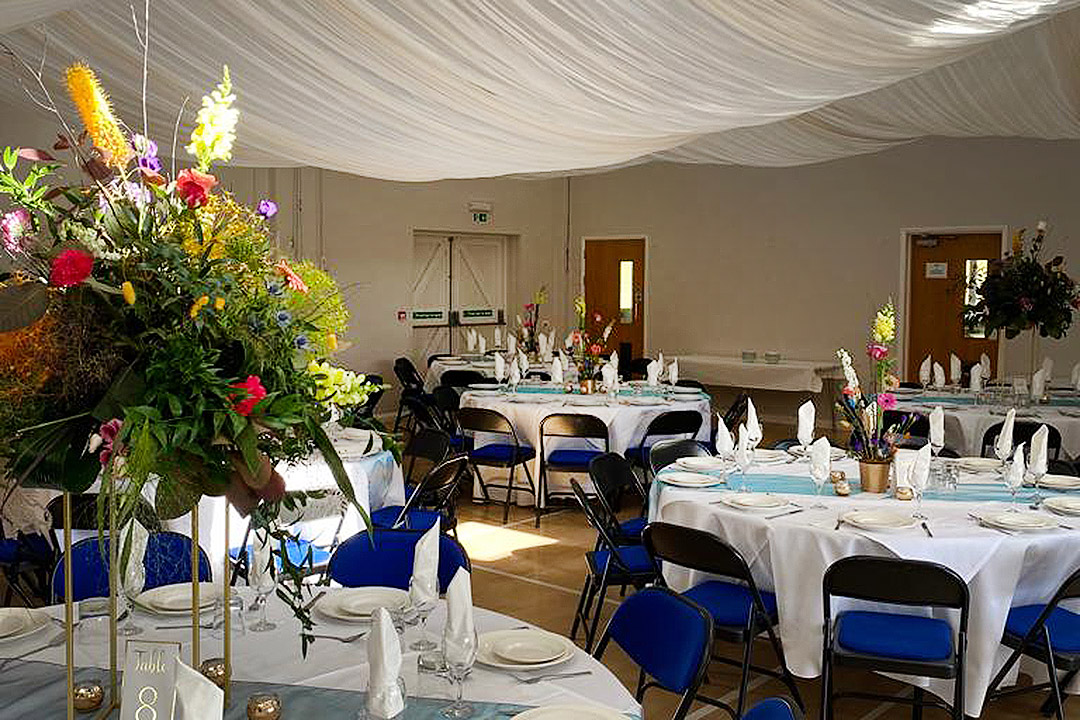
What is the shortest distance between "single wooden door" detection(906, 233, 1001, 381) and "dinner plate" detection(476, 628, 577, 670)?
10.1 meters

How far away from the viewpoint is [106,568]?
369 cm

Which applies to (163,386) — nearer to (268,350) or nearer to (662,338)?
(268,350)

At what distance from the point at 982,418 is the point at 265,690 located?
6.53 m

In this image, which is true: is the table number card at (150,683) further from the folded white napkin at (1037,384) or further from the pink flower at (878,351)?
the folded white napkin at (1037,384)

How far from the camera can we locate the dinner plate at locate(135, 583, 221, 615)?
10.2 ft

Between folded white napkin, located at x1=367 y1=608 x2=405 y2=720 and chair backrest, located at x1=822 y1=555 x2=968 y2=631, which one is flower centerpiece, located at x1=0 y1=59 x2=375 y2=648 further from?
chair backrest, located at x1=822 y1=555 x2=968 y2=631

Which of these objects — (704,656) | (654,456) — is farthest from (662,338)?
(704,656)

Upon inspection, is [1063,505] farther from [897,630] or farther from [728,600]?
[728,600]

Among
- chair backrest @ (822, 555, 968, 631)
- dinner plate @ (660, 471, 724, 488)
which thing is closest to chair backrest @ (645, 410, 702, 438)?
dinner plate @ (660, 471, 724, 488)

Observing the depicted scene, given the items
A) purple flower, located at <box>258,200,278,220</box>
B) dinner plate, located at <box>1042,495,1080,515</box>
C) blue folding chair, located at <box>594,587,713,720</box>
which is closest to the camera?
purple flower, located at <box>258,200,278,220</box>

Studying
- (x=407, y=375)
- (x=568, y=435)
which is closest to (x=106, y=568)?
(x=568, y=435)

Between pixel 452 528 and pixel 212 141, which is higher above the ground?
pixel 212 141

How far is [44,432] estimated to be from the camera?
211cm

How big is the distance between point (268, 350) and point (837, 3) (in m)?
2.94
